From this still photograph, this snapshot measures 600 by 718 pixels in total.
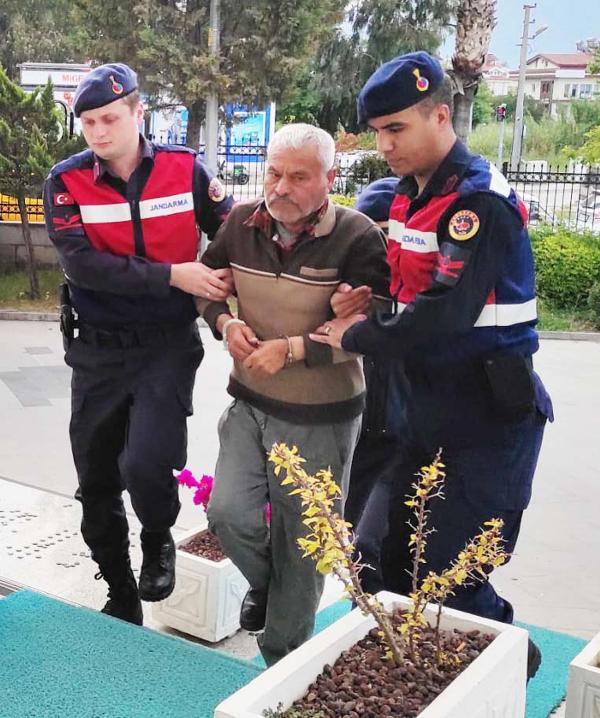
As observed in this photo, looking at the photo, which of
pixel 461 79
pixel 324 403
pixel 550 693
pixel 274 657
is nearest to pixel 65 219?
pixel 324 403

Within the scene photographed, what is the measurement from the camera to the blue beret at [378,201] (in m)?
3.14

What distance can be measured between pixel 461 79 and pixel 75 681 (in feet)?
36.3

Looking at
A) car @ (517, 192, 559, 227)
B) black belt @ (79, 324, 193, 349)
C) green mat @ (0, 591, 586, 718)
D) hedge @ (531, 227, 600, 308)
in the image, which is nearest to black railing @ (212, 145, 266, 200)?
car @ (517, 192, 559, 227)

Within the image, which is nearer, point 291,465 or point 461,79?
point 291,465

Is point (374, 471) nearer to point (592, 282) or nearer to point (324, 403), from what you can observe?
point (324, 403)

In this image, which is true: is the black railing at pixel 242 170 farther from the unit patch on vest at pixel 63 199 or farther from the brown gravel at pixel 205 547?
the unit patch on vest at pixel 63 199

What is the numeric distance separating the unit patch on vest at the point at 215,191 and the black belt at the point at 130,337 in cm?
44

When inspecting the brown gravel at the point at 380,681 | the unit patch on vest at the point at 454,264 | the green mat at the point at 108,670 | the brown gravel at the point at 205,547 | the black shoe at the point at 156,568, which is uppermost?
the unit patch on vest at the point at 454,264

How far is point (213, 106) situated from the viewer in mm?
15781

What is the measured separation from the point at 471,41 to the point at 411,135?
10.8 m

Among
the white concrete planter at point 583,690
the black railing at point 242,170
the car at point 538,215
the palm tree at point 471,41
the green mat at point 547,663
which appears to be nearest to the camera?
the white concrete planter at point 583,690

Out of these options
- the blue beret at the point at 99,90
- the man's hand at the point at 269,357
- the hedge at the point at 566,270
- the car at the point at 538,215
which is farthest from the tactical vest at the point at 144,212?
the car at the point at 538,215

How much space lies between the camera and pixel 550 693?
10.1 ft

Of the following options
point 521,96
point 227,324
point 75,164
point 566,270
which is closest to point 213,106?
point 566,270
